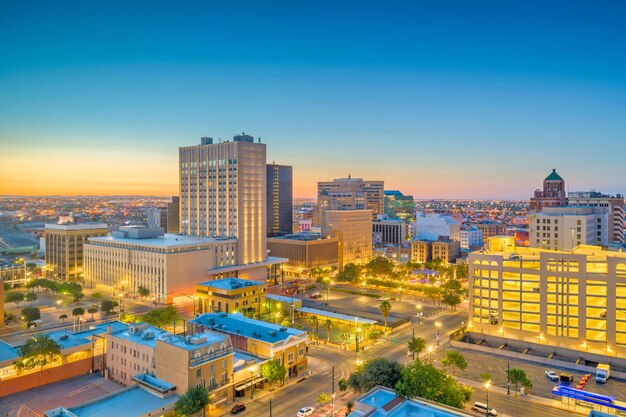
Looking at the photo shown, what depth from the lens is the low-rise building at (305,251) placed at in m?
142

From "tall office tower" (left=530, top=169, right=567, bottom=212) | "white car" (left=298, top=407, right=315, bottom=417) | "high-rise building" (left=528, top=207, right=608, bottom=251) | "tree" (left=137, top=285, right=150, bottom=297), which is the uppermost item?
"tall office tower" (left=530, top=169, right=567, bottom=212)

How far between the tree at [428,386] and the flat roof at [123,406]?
23.0m

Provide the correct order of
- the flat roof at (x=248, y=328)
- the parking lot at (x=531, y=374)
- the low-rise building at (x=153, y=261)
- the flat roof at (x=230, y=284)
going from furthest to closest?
the low-rise building at (x=153, y=261)
the flat roof at (x=230, y=284)
the flat roof at (x=248, y=328)
the parking lot at (x=531, y=374)

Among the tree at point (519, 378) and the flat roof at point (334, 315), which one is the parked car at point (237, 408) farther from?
the flat roof at point (334, 315)

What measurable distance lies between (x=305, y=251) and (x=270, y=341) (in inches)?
3343

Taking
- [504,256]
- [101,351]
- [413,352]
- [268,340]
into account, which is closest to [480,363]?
[413,352]

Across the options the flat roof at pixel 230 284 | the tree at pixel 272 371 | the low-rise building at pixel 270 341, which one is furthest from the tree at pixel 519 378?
the flat roof at pixel 230 284

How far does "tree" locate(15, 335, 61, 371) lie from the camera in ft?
167

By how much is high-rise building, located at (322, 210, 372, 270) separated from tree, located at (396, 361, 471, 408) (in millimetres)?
114675

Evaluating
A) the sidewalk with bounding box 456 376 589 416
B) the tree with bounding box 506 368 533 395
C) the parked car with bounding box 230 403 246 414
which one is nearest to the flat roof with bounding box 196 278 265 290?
the parked car with bounding box 230 403 246 414

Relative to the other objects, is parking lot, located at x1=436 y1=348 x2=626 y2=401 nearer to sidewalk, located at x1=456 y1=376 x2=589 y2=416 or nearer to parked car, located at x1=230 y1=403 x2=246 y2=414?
sidewalk, located at x1=456 y1=376 x2=589 y2=416

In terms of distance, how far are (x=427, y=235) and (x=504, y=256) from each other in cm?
11307

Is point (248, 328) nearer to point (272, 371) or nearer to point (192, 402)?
point (272, 371)

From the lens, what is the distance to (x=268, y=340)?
57312 mm
